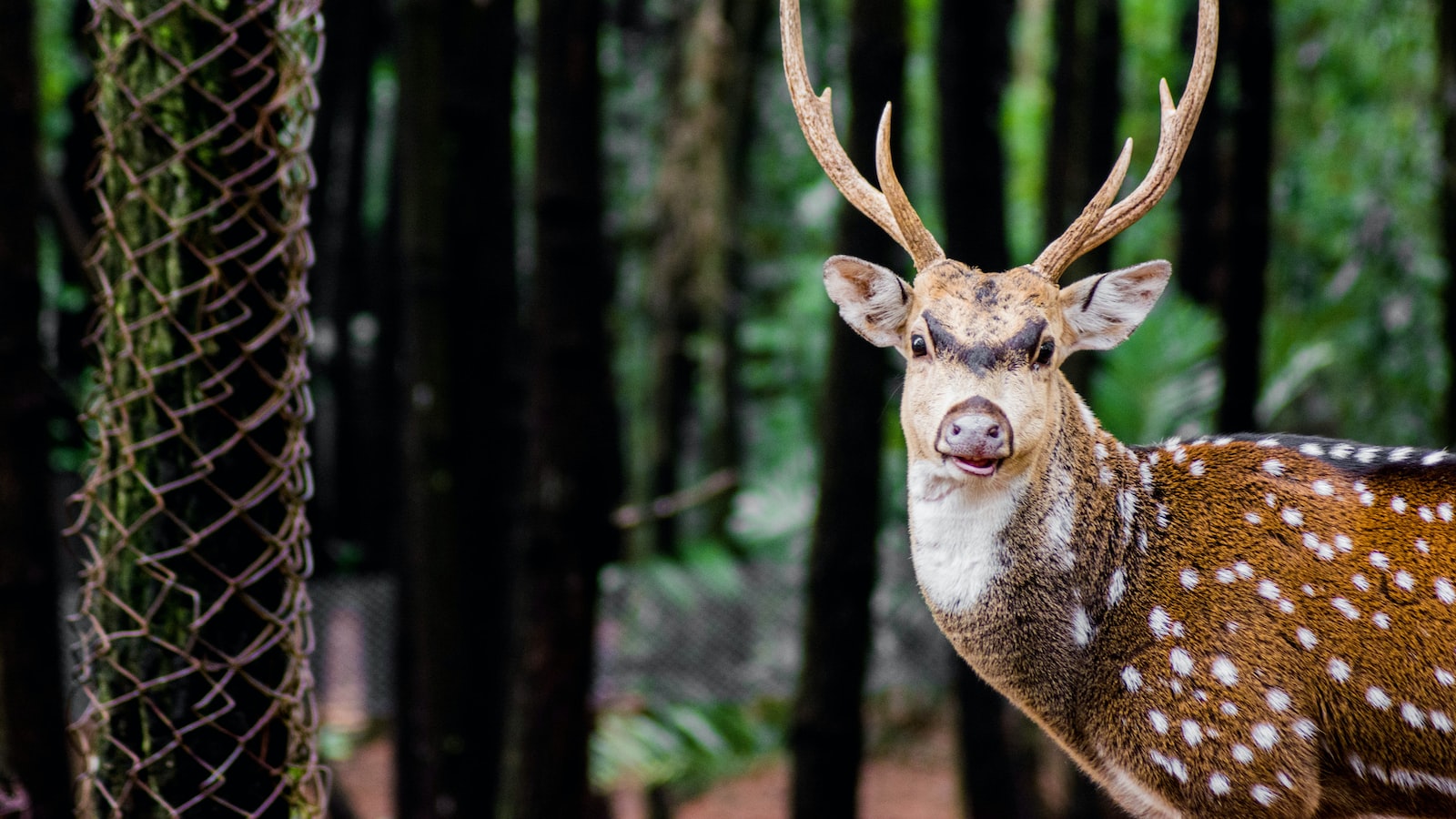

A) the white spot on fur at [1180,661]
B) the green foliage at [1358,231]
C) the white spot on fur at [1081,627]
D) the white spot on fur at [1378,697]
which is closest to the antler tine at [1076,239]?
the white spot on fur at [1081,627]

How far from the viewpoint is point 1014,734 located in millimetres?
7633

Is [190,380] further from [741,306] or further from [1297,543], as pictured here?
[741,306]

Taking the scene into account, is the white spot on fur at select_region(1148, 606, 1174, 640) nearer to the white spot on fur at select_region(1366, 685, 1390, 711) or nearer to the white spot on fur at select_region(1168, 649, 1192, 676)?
the white spot on fur at select_region(1168, 649, 1192, 676)

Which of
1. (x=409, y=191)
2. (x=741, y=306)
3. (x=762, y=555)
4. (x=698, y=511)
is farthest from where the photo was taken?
(x=698, y=511)

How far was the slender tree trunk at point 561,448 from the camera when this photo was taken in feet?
16.1

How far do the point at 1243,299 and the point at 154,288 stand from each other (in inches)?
185

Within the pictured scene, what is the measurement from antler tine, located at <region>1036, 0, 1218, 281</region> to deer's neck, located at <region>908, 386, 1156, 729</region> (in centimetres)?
41

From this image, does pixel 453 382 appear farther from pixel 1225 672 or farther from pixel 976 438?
pixel 1225 672

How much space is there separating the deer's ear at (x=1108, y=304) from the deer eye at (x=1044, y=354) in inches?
5.8

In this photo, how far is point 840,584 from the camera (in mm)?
5594

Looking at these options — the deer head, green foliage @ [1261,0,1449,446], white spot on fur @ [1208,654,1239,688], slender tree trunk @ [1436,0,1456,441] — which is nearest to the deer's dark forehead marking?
the deer head

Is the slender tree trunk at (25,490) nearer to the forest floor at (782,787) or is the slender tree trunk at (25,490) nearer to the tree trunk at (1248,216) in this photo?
the tree trunk at (1248,216)

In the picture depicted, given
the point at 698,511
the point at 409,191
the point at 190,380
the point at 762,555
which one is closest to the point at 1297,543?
the point at 190,380

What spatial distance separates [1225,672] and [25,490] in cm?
357
